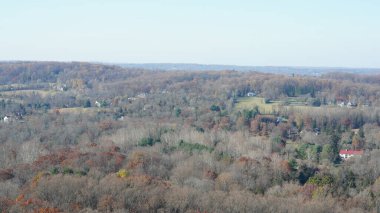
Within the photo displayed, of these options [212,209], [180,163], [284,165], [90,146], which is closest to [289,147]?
[284,165]

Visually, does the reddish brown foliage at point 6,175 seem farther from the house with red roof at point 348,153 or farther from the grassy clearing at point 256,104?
the grassy clearing at point 256,104

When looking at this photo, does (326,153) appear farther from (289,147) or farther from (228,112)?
(228,112)

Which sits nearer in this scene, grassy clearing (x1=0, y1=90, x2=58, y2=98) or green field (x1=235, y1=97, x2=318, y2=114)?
green field (x1=235, y1=97, x2=318, y2=114)

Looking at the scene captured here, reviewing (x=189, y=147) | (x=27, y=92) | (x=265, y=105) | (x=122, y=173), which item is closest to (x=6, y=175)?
(x=122, y=173)

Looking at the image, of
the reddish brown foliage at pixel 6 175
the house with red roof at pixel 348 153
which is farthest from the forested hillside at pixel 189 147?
the house with red roof at pixel 348 153

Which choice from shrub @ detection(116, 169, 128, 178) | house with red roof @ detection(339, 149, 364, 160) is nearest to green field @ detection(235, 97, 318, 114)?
house with red roof @ detection(339, 149, 364, 160)

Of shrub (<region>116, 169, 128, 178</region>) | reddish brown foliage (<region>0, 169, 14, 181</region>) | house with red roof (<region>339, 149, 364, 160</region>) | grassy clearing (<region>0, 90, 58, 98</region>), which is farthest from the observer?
grassy clearing (<region>0, 90, 58, 98</region>)

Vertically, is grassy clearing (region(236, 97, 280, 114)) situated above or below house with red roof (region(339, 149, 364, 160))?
above

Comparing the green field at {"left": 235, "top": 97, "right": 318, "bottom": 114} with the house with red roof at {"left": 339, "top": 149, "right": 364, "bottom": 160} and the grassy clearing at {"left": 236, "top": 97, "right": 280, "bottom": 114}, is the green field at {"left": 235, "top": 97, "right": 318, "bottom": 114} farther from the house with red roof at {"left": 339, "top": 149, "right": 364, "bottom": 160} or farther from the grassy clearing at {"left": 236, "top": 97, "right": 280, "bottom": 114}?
the house with red roof at {"left": 339, "top": 149, "right": 364, "bottom": 160}

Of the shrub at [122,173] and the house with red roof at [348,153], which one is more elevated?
the shrub at [122,173]
